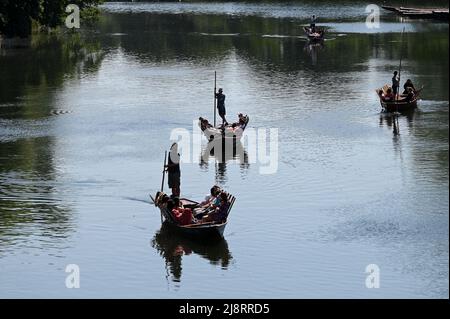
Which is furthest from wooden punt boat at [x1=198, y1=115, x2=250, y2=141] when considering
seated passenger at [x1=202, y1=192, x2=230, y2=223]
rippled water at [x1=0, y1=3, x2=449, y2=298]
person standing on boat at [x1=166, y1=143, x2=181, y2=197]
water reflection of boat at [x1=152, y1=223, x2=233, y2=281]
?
seated passenger at [x1=202, y1=192, x2=230, y2=223]

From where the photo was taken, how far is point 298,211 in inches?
1759

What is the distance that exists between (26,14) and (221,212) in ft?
226

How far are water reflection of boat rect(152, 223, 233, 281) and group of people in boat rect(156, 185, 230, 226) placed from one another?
0.72m

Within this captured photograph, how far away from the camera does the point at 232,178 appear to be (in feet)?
166

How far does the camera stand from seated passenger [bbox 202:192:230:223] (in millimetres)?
40188

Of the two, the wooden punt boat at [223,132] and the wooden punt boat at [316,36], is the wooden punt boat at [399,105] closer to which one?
the wooden punt boat at [223,132]

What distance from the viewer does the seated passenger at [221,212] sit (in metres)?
40.2

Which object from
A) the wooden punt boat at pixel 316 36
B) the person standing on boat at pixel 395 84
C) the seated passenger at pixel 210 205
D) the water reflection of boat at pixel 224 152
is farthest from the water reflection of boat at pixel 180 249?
the wooden punt boat at pixel 316 36

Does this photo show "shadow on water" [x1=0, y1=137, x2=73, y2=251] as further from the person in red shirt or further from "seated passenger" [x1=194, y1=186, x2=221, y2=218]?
"seated passenger" [x1=194, y1=186, x2=221, y2=218]

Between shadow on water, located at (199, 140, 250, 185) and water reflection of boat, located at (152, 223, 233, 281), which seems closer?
water reflection of boat, located at (152, 223, 233, 281)

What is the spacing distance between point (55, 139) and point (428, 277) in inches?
1142
